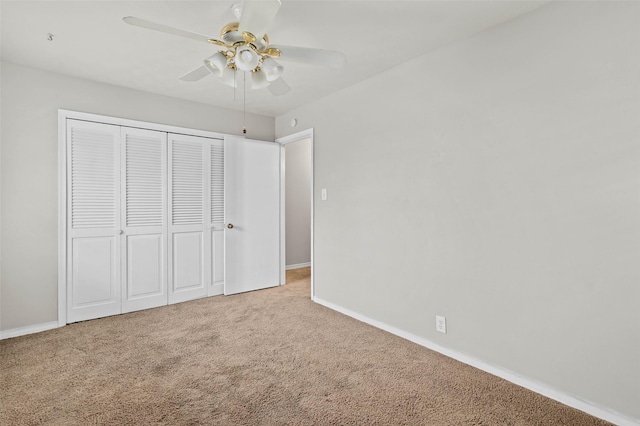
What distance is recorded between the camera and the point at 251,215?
4.27 meters

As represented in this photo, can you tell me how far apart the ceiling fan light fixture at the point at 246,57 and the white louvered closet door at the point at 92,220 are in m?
2.32

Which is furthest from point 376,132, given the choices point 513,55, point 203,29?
point 203,29

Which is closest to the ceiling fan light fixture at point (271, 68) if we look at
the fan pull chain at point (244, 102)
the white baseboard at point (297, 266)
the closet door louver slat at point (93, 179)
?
the fan pull chain at point (244, 102)

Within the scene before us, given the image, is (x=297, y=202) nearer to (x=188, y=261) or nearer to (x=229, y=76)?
(x=188, y=261)

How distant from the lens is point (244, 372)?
2262mm

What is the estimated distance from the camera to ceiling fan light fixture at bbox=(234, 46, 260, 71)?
1.77 meters

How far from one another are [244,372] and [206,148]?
274 centimetres

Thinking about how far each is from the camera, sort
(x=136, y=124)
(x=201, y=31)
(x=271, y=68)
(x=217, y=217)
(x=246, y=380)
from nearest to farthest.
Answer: (x=271, y=68), (x=246, y=380), (x=201, y=31), (x=136, y=124), (x=217, y=217)

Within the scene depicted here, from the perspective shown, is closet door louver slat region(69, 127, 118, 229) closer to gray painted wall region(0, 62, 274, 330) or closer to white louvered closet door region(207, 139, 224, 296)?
gray painted wall region(0, 62, 274, 330)

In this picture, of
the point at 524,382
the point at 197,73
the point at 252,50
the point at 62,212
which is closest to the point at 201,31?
the point at 197,73

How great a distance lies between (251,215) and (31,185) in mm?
2190

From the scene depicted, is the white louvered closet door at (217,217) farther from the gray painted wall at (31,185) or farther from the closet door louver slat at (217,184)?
the gray painted wall at (31,185)

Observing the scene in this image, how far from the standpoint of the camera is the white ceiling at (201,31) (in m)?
2.03

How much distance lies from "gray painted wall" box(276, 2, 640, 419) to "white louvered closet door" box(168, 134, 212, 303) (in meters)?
2.04
